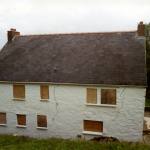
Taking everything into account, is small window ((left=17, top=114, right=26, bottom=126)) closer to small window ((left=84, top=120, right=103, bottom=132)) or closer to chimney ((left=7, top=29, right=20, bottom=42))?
small window ((left=84, top=120, right=103, bottom=132))

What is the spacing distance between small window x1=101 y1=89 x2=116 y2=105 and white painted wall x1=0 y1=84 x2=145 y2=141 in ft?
1.48

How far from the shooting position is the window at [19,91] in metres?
29.2

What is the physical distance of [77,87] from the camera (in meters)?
26.8

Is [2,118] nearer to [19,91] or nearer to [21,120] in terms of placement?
[21,120]

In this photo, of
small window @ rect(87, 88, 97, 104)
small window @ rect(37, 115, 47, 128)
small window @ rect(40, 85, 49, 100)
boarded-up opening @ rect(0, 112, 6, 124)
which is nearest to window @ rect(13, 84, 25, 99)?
small window @ rect(40, 85, 49, 100)

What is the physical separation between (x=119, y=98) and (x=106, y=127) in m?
2.90

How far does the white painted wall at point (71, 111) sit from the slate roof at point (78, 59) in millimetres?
1001

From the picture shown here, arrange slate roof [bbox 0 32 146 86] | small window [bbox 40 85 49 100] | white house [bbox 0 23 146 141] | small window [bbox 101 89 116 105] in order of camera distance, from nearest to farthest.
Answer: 1. white house [bbox 0 23 146 141]
2. small window [bbox 101 89 116 105]
3. slate roof [bbox 0 32 146 86]
4. small window [bbox 40 85 49 100]

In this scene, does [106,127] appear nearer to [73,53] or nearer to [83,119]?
[83,119]

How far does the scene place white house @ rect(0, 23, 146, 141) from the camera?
2548 cm

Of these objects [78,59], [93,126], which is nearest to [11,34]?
[78,59]

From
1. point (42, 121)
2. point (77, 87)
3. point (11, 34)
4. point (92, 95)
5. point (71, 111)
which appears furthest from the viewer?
point (11, 34)

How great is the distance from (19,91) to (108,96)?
9.20 metres

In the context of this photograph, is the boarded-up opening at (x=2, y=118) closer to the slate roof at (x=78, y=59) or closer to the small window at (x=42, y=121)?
the slate roof at (x=78, y=59)
